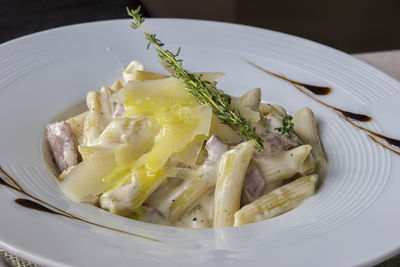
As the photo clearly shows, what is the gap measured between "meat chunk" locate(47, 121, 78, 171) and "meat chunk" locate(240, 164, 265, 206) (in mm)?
617

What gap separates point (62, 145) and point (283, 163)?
2.57ft

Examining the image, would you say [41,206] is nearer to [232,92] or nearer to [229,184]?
[229,184]

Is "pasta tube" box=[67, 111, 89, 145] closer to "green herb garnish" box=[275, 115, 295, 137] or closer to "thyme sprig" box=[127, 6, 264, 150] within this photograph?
"thyme sprig" box=[127, 6, 264, 150]

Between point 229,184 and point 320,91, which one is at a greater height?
point 320,91

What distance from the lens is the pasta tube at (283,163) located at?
1.84 m

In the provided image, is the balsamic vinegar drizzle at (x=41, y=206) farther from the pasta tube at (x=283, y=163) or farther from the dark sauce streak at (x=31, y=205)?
the pasta tube at (x=283, y=163)

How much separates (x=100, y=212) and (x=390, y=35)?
4316mm

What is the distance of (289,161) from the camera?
6.10 feet

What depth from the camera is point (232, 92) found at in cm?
239

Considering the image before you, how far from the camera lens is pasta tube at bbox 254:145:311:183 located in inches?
72.3

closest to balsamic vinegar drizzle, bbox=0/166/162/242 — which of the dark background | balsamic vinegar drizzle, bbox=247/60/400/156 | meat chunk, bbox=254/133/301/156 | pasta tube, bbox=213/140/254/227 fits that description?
pasta tube, bbox=213/140/254/227

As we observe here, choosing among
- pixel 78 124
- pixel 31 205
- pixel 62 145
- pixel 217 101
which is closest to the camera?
pixel 31 205

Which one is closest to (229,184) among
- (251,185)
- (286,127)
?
(251,185)

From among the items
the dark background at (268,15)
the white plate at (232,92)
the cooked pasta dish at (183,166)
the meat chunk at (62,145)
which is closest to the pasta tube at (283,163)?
the cooked pasta dish at (183,166)
